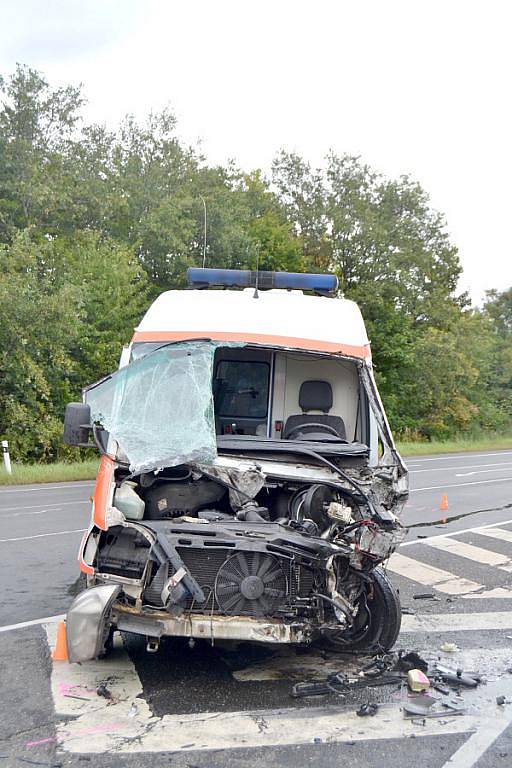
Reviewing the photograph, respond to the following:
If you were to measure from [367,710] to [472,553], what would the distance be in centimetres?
586

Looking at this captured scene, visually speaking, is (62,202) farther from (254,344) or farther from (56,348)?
(254,344)

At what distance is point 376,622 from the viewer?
5824 millimetres

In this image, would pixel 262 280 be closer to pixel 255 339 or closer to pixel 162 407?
pixel 255 339

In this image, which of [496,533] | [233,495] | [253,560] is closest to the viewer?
[253,560]

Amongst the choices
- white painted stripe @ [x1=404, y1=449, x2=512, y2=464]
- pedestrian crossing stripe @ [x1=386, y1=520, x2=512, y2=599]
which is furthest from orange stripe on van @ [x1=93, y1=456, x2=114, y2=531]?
white painted stripe @ [x1=404, y1=449, x2=512, y2=464]

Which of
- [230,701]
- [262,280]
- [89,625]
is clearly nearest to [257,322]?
[262,280]

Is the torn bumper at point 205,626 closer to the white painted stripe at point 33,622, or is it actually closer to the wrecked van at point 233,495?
the wrecked van at point 233,495

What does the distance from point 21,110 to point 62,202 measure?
3.64 metres

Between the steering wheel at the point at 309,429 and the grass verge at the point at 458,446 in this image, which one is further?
the grass verge at the point at 458,446

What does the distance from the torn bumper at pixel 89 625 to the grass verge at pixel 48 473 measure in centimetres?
1453

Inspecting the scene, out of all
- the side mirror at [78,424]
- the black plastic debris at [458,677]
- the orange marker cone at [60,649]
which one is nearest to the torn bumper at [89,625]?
the orange marker cone at [60,649]

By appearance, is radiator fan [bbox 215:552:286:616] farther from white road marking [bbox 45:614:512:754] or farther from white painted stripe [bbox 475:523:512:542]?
white painted stripe [bbox 475:523:512:542]

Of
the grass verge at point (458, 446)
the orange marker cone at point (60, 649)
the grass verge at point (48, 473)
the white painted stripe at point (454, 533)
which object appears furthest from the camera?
the grass verge at point (458, 446)

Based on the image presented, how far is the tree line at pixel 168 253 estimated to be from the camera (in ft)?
74.0
